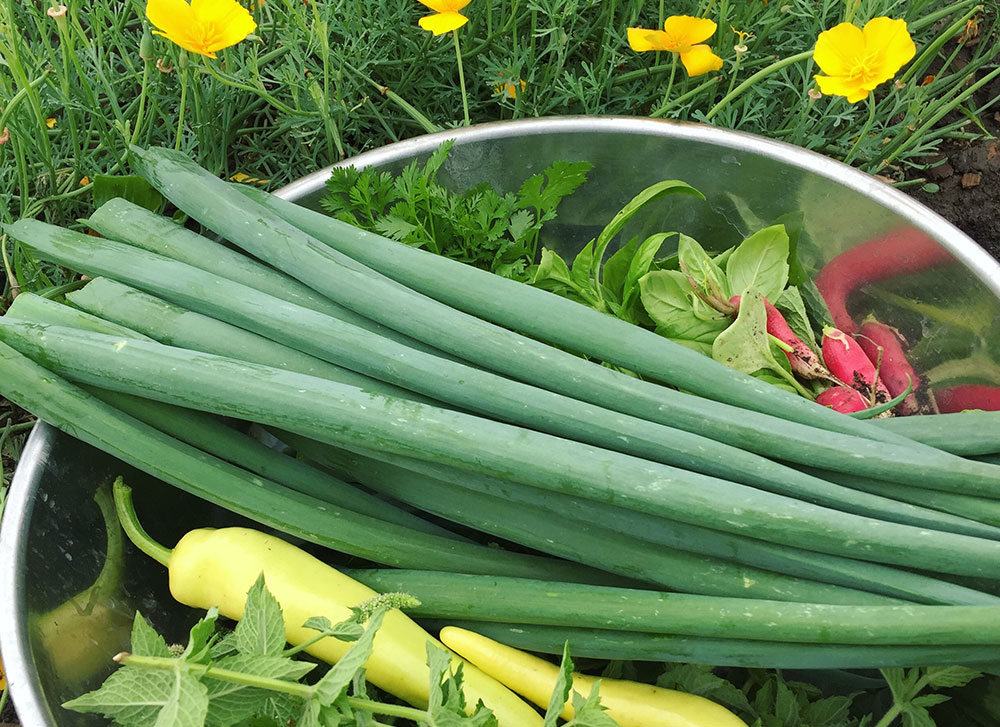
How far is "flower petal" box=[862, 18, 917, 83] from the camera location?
3.22 ft

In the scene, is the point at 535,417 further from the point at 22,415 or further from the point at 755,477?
the point at 22,415

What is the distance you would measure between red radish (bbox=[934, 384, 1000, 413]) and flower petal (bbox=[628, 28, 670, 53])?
0.60 m

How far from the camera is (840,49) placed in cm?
100

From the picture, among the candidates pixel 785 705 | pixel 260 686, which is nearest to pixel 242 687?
pixel 260 686

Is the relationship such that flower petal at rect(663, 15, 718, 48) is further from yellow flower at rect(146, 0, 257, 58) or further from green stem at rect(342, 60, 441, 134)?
yellow flower at rect(146, 0, 257, 58)

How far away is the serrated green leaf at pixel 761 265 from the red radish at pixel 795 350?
0.07ft

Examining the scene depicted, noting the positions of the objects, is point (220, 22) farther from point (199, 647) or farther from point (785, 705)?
point (785, 705)

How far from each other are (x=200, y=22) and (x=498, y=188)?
441 mm

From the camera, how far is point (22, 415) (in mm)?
1261

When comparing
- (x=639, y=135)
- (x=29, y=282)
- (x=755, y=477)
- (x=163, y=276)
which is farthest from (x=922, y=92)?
(x=29, y=282)

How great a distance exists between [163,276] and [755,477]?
0.63 metres

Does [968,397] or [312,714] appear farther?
[968,397]

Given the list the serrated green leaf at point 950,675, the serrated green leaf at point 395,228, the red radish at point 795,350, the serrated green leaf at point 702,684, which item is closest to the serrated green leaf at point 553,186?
the serrated green leaf at point 395,228

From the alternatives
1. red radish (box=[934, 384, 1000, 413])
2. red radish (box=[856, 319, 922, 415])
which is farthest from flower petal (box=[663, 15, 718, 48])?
red radish (box=[934, 384, 1000, 413])
